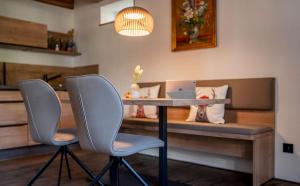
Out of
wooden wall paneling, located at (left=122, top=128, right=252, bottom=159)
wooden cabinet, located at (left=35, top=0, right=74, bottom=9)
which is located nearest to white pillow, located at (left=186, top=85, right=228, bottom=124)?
wooden wall paneling, located at (left=122, top=128, right=252, bottom=159)

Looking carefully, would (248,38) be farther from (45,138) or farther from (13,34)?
(13,34)

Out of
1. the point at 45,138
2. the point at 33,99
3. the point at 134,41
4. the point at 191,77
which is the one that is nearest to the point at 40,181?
the point at 45,138

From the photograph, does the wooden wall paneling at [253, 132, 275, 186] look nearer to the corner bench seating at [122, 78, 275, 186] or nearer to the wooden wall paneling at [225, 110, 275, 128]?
the corner bench seating at [122, 78, 275, 186]

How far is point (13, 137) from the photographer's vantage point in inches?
143

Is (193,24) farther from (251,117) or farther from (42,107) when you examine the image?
(42,107)

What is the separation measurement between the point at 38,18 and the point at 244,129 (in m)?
3.93

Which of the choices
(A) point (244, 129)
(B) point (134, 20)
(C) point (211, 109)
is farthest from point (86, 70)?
(A) point (244, 129)

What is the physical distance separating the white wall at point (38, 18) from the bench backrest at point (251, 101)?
120 inches

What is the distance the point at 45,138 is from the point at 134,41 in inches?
96.2

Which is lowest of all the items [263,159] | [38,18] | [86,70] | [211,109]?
[263,159]

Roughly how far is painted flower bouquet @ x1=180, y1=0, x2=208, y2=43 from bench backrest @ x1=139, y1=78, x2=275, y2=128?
2.21ft

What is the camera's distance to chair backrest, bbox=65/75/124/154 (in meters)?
1.63

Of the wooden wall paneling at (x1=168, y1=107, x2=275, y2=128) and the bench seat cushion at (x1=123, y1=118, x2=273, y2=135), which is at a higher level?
the wooden wall paneling at (x1=168, y1=107, x2=275, y2=128)

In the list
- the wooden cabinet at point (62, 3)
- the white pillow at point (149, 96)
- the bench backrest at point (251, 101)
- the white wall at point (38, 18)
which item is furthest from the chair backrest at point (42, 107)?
the wooden cabinet at point (62, 3)
